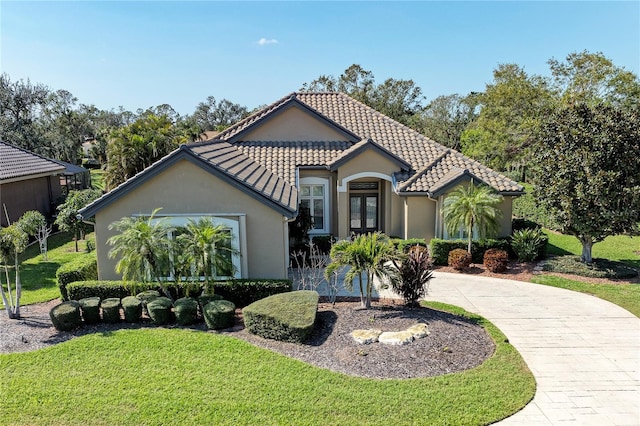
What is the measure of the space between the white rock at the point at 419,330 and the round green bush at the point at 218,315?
4585 millimetres

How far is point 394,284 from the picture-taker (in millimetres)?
11664

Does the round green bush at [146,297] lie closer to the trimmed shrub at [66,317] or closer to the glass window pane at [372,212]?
the trimmed shrub at [66,317]

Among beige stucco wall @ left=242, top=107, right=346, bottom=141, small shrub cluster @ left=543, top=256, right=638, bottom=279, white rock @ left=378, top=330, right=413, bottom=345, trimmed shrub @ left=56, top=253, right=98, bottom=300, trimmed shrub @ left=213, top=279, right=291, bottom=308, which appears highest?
beige stucco wall @ left=242, top=107, right=346, bottom=141

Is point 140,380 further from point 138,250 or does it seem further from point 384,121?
point 384,121

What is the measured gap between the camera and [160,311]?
36.7 ft

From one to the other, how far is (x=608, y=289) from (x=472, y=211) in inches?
203

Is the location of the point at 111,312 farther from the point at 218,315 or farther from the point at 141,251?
the point at 218,315

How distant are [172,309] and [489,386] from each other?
329 inches

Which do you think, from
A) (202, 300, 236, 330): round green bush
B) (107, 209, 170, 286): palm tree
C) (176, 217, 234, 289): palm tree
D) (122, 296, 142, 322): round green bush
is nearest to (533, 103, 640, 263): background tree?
(176, 217, 234, 289): palm tree

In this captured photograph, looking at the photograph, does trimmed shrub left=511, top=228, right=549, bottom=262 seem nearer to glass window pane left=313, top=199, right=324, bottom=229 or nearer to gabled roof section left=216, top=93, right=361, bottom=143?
glass window pane left=313, top=199, right=324, bottom=229

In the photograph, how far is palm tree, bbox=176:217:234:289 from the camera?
1174 cm

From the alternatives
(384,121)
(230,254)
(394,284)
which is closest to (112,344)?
(230,254)

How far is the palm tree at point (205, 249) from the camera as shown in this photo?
38.5ft

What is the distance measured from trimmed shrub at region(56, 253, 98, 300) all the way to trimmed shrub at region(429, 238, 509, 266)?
1260 cm
